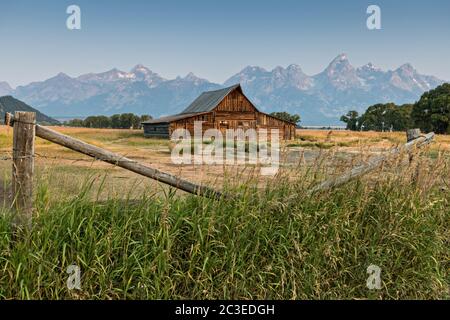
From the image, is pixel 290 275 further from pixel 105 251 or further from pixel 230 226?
pixel 105 251

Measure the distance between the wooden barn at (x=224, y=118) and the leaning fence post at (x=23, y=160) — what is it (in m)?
47.8

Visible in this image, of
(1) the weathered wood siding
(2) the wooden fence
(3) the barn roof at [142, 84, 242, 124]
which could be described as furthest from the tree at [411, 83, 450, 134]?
(2) the wooden fence

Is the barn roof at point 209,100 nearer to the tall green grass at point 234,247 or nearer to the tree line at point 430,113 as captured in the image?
the tree line at point 430,113

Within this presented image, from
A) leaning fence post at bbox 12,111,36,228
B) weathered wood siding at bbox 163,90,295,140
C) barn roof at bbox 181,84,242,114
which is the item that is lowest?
leaning fence post at bbox 12,111,36,228

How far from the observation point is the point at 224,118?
55.2 m

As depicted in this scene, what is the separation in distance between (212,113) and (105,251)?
50797 mm

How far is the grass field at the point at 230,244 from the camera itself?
4.03m

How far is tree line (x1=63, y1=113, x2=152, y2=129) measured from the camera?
338 feet

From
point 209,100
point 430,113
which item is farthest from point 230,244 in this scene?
point 430,113

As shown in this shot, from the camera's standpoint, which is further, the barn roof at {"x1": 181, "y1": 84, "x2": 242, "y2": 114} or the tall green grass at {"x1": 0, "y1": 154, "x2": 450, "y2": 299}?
the barn roof at {"x1": 181, "y1": 84, "x2": 242, "y2": 114}

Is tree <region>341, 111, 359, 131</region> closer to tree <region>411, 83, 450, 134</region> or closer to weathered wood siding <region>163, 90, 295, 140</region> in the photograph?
tree <region>411, 83, 450, 134</region>

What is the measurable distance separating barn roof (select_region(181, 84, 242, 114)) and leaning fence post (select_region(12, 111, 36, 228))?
5017 centimetres

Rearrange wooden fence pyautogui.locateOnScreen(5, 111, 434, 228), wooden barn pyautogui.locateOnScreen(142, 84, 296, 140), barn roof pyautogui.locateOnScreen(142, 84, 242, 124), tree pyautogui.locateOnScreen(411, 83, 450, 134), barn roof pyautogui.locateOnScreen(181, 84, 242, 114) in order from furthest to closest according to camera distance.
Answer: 1. tree pyautogui.locateOnScreen(411, 83, 450, 134)
2. barn roof pyautogui.locateOnScreen(181, 84, 242, 114)
3. barn roof pyautogui.locateOnScreen(142, 84, 242, 124)
4. wooden barn pyautogui.locateOnScreen(142, 84, 296, 140)
5. wooden fence pyautogui.locateOnScreen(5, 111, 434, 228)

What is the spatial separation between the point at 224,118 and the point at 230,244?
5120 cm
